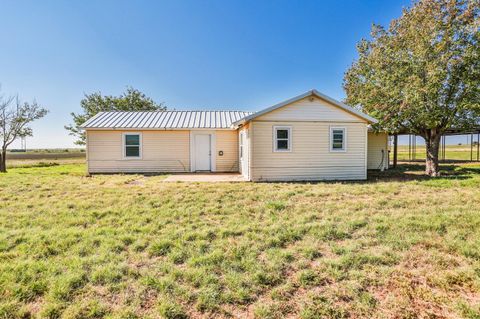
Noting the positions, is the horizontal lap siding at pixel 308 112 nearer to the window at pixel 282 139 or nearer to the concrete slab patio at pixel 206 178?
the window at pixel 282 139

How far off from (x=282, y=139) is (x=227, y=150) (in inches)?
176

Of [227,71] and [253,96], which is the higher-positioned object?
[227,71]

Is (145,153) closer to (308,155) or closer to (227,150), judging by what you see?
(227,150)

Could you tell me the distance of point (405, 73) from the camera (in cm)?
1084

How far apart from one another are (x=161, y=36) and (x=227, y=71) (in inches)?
253

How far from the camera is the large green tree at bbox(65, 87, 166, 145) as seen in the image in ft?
91.9

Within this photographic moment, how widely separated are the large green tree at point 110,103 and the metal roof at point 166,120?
1597 centimetres

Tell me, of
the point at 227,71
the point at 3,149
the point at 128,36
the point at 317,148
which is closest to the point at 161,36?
the point at 128,36

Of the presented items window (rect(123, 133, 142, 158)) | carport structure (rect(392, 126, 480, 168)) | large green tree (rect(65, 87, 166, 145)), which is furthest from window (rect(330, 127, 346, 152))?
large green tree (rect(65, 87, 166, 145))

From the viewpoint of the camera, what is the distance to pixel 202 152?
13.8m

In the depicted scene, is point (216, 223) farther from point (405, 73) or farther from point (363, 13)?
point (363, 13)

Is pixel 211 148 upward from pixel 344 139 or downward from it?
downward

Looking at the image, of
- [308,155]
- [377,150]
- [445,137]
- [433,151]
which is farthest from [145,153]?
[445,137]

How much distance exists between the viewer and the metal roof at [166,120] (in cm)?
1335
